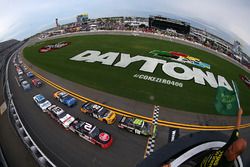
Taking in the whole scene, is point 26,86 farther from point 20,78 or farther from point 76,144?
point 76,144

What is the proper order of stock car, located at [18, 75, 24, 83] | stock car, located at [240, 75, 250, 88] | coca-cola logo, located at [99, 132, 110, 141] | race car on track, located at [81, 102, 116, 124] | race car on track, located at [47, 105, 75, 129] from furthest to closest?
stock car, located at [240, 75, 250, 88] → stock car, located at [18, 75, 24, 83] → race car on track, located at [81, 102, 116, 124] → race car on track, located at [47, 105, 75, 129] → coca-cola logo, located at [99, 132, 110, 141]

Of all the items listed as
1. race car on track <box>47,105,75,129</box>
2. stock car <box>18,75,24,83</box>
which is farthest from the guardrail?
stock car <box>18,75,24,83</box>

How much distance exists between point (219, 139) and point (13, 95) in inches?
1247

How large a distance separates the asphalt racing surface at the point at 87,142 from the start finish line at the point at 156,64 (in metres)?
9.57

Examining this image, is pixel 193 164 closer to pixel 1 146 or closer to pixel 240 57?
pixel 1 146

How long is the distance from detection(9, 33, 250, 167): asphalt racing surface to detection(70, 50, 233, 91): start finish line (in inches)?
377

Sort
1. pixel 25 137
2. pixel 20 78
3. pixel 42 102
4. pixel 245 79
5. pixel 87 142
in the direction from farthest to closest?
pixel 245 79, pixel 20 78, pixel 42 102, pixel 25 137, pixel 87 142

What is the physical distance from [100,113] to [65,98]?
691cm

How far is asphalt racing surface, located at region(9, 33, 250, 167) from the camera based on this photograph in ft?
54.4

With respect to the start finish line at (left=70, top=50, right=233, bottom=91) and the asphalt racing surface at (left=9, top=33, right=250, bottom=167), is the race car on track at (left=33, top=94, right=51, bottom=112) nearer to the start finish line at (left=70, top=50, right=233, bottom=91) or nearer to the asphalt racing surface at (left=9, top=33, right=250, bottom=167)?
the asphalt racing surface at (left=9, top=33, right=250, bottom=167)

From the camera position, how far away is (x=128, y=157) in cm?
1678

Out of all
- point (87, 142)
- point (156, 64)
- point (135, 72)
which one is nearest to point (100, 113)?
point (87, 142)

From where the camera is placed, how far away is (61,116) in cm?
2086

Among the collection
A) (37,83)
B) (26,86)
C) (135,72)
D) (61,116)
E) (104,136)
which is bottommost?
(104,136)
